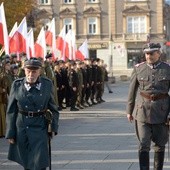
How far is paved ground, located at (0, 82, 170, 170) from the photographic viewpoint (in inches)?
407

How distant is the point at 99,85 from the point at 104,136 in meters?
10.3

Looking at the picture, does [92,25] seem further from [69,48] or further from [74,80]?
[74,80]

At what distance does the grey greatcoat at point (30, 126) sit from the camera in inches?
308

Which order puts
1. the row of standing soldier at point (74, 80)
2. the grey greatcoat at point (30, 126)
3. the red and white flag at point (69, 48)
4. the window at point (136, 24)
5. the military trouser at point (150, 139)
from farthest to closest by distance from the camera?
1. the window at point (136, 24)
2. the red and white flag at point (69, 48)
3. the row of standing soldier at point (74, 80)
4. the military trouser at point (150, 139)
5. the grey greatcoat at point (30, 126)

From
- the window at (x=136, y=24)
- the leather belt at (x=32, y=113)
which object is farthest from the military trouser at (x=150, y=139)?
the window at (x=136, y=24)

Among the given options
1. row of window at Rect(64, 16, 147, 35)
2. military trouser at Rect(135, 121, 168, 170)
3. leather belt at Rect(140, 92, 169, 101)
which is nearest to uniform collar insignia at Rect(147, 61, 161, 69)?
leather belt at Rect(140, 92, 169, 101)

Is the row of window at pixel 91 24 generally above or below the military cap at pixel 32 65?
above

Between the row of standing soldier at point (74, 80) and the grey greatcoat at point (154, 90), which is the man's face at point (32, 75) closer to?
the grey greatcoat at point (154, 90)

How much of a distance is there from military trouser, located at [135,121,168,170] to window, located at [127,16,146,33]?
70171 mm

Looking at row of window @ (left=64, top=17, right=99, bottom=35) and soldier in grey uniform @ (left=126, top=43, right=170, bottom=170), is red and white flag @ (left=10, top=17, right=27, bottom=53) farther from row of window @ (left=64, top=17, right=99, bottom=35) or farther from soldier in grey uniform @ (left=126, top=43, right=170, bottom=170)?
row of window @ (left=64, top=17, right=99, bottom=35)

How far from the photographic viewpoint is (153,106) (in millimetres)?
8719

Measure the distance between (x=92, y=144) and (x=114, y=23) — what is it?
66350 millimetres

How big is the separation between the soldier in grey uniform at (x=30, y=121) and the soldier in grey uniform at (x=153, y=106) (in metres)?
1.40

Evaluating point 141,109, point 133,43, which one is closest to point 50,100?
point 141,109
